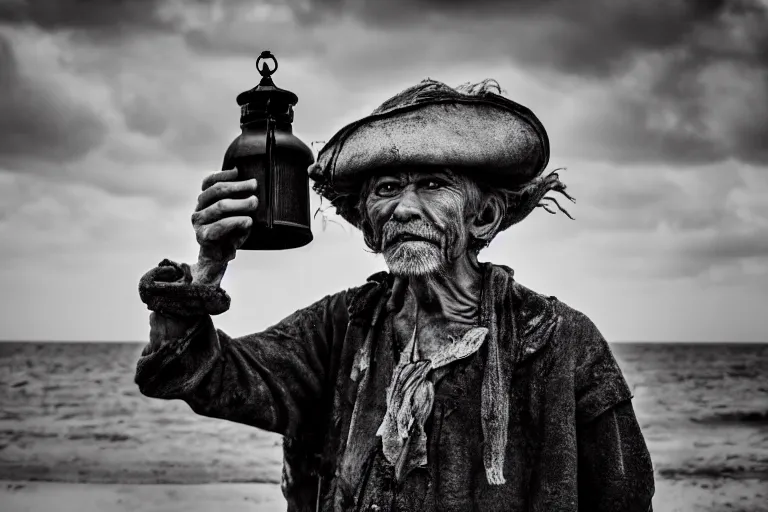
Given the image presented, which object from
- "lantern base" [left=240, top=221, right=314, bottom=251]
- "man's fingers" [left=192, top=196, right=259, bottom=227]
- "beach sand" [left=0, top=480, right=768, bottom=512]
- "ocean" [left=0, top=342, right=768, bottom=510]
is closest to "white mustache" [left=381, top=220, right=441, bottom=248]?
"lantern base" [left=240, top=221, right=314, bottom=251]

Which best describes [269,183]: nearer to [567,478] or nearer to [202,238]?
[202,238]

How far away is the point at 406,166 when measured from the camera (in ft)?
9.72

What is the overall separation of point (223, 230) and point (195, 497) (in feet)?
33.0

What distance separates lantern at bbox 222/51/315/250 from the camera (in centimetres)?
285

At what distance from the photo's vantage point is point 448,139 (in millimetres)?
2898

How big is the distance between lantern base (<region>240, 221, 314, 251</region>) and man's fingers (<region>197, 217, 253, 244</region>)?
0.11 metres

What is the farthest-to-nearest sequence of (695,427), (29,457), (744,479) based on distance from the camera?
(695,427)
(29,457)
(744,479)

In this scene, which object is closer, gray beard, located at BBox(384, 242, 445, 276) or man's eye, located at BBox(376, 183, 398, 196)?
gray beard, located at BBox(384, 242, 445, 276)

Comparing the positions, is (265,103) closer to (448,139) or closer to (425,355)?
(448,139)

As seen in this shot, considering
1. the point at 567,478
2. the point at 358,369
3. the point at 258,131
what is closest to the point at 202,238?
the point at 258,131

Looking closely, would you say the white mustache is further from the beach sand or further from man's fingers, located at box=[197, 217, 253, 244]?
the beach sand

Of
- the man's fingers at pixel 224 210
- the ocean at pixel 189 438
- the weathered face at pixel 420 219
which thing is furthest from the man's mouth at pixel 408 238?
the ocean at pixel 189 438

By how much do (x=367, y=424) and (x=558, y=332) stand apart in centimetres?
72

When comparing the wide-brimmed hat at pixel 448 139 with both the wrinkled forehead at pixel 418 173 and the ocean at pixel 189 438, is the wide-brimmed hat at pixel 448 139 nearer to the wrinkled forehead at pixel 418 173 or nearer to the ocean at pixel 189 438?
the wrinkled forehead at pixel 418 173
